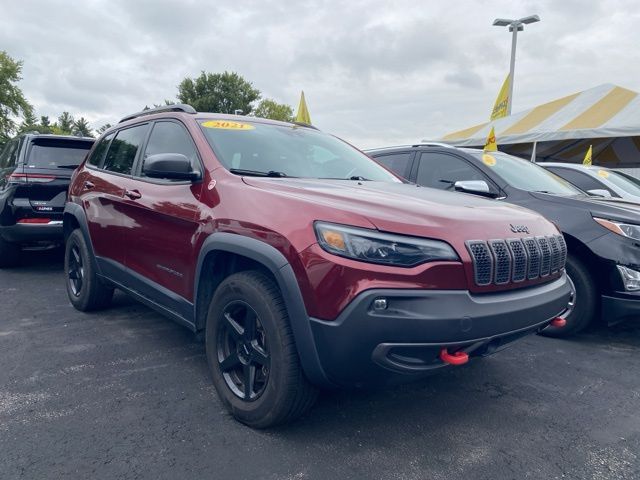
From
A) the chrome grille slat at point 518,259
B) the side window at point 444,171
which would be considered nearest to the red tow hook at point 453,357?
Result: the chrome grille slat at point 518,259

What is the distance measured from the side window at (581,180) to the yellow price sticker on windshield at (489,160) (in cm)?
211

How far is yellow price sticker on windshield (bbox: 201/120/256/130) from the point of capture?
3130 millimetres

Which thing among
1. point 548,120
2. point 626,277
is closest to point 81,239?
point 626,277

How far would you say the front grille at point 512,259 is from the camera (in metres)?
2.10

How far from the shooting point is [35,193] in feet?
18.5

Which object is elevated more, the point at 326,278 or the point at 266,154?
the point at 266,154

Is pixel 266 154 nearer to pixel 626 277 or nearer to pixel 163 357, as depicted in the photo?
pixel 163 357

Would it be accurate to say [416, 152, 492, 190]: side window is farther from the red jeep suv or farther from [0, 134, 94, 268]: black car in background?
[0, 134, 94, 268]: black car in background

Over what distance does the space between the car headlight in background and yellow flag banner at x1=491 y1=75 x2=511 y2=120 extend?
13.9 meters

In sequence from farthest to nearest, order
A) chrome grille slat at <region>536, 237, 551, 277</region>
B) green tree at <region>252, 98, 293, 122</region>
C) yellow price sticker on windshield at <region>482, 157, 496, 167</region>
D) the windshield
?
green tree at <region>252, 98, 293, 122</region> → the windshield → yellow price sticker on windshield at <region>482, 157, 496, 167</region> → chrome grille slat at <region>536, 237, 551, 277</region>

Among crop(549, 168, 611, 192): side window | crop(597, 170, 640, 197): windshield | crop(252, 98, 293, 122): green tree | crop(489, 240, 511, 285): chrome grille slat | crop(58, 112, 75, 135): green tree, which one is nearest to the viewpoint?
crop(489, 240, 511, 285): chrome grille slat

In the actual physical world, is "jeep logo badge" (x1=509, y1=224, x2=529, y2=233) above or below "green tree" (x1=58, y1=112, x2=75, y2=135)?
below

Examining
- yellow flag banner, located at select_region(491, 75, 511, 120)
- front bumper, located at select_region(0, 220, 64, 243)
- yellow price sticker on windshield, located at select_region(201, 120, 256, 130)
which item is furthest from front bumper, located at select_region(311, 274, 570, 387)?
yellow flag banner, located at select_region(491, 75, 511, 120)

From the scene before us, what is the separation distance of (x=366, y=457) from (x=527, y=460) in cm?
74
